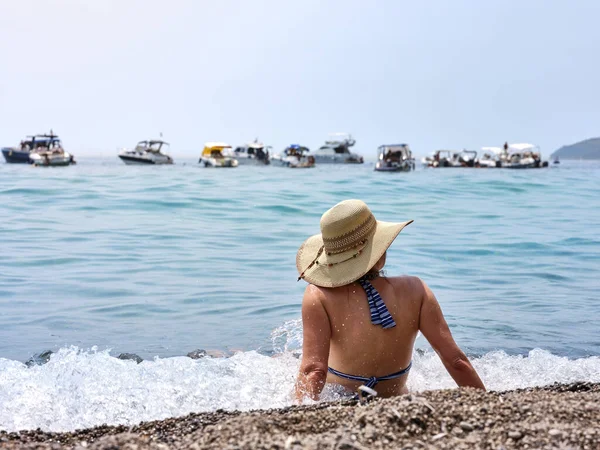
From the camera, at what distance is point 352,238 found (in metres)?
3.48

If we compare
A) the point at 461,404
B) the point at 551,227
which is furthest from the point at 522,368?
the point at 551,227

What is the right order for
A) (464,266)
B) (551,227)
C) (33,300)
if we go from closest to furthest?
(33,300), (464,266), (551,227)

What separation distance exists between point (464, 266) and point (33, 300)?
5569mm

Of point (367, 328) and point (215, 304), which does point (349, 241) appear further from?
point (215, 304)

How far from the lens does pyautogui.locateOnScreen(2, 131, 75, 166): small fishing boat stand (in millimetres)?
53250

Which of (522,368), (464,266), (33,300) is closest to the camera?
(522,368)

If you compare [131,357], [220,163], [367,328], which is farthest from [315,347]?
[220,163]

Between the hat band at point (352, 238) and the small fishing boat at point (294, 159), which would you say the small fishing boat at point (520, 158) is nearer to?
the small fishing boat at point (294, 159)

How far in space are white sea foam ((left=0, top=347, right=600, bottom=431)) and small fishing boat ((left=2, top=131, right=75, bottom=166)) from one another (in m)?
50.4

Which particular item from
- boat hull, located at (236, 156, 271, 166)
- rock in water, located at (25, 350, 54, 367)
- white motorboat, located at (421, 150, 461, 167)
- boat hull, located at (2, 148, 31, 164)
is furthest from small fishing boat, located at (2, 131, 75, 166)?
rock in water, located at (25, 350, 54, 367)

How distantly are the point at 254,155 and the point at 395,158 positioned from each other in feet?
52.2

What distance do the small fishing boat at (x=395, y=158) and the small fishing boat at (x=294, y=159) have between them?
7513 mm

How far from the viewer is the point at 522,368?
5.45 m

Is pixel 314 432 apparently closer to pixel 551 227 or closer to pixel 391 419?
pixel 391 419
